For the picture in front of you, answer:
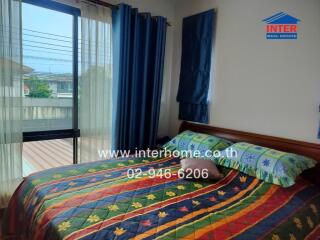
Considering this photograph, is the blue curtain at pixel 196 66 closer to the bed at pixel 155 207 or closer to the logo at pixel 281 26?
the logo at pixel 281 26

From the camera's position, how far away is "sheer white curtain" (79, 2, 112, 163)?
2447mm

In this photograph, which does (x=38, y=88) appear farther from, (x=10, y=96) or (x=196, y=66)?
(x=196, y=66)

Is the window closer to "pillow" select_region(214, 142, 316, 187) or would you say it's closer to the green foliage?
the green foliage

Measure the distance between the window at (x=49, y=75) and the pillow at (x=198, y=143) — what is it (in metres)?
1.17

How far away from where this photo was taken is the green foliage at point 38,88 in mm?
2309

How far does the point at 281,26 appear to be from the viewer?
2078mm

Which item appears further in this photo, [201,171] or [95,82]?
[95,82]

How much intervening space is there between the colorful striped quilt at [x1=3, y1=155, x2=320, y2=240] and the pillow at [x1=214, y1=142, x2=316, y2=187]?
0.06 meters

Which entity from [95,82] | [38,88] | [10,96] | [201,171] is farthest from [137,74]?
[201,171]

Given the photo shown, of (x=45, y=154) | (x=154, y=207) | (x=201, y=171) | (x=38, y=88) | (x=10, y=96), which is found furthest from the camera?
(x=45, y=154)

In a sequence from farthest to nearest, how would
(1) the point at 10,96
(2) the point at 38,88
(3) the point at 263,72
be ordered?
1. (2) the point at 38,88
2. (3) the point at 263,72
3. (1) the point at 10,96

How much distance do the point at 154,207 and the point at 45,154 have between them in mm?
1685
